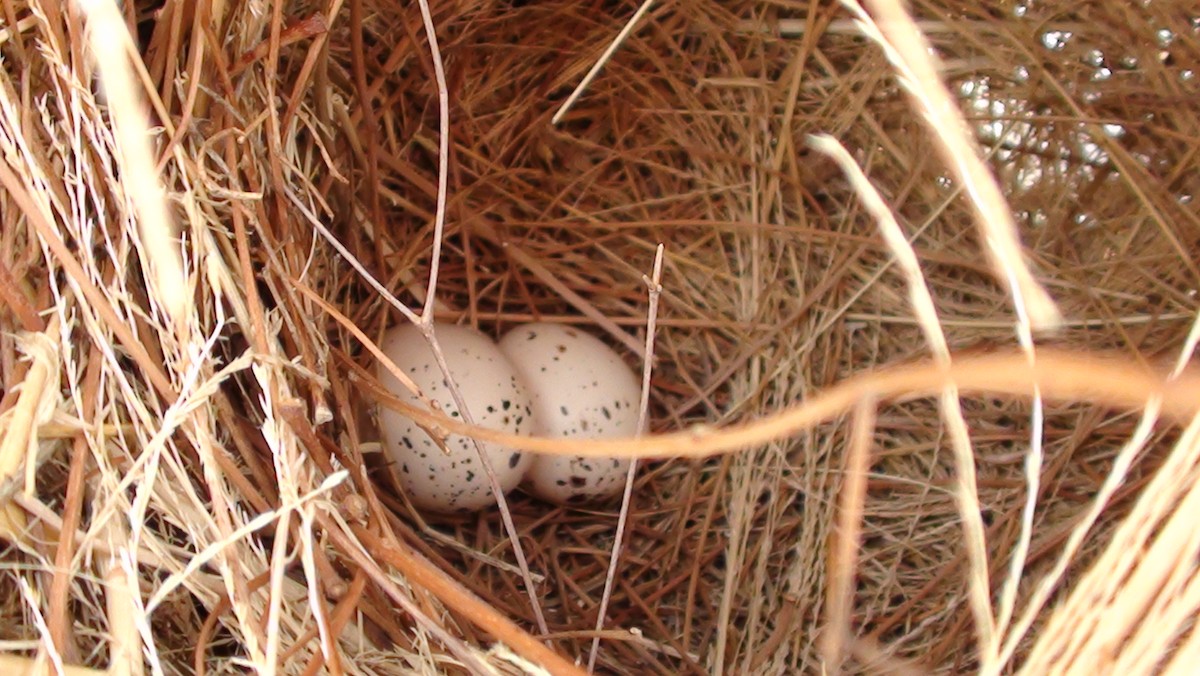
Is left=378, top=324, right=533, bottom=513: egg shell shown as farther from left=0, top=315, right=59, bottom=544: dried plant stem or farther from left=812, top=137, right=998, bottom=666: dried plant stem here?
left=812, top=137, right=998, bottom=666: dried plant stem

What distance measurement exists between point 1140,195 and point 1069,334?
0.16 meters

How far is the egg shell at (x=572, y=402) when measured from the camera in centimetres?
101

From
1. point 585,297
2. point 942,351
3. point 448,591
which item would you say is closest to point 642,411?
point 448,591

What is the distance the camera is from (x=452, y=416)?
91 centimetres

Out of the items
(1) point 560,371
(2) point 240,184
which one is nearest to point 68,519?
(2) point 240,184

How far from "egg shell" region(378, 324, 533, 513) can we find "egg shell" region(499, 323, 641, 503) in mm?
46

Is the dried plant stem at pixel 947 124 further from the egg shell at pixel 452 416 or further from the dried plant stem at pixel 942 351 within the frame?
the egg shell at pixel 452 416

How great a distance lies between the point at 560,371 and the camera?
1026mm

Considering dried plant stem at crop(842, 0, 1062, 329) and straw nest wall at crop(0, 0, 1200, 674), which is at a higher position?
dried plant stem at crop(842, 0, 1062, 329)

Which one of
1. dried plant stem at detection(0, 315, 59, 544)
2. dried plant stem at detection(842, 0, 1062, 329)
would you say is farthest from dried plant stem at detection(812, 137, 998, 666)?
dried plant stem at detection(0, 315, 59, 544)

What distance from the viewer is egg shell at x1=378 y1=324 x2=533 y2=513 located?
0.92 m

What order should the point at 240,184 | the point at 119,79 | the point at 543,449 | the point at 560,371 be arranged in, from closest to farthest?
the point at 119,79
the point at 543,449
the point at 240,184
the point at 560,371

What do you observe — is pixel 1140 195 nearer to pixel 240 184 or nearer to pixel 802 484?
pixel 802 484

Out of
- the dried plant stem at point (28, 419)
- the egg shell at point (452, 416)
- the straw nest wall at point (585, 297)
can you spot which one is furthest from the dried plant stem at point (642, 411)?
the dried plant stem at point (28, 419)
